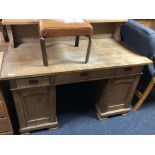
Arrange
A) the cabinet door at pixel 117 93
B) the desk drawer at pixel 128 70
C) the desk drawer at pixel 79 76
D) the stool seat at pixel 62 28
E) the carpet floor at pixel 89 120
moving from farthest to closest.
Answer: the carpet floor at pixel 89 120
the cabinet door at pixel 117 93
the desk drawer at pixel 128 70
the desk drawer at pixel 79 76
the stool seat at pixel 62 28

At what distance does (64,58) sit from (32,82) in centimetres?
32

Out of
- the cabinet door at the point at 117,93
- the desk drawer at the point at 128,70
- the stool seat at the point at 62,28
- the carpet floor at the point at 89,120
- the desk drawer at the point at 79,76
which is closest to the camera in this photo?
the stool seat at the point at 62,28

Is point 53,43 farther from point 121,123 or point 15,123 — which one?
point 121,123

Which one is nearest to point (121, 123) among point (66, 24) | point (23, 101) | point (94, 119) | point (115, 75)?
point (94, 119)

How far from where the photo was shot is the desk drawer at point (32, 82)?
122cm

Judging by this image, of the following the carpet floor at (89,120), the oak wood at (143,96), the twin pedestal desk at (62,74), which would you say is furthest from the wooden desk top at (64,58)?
the carpet floor at (89,120)

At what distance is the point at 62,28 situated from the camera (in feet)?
3.90

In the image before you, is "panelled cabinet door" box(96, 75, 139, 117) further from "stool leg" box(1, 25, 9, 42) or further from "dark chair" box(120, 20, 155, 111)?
"stool leg" box(1, 25, 9, 42)

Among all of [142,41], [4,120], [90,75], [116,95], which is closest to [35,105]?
[4,120]

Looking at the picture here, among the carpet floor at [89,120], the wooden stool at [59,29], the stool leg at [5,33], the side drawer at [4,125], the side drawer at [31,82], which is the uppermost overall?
the wooden stool at [59,29]

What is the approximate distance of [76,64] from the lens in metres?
1.33

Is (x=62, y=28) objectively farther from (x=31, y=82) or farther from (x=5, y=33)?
(x=5, y=33)

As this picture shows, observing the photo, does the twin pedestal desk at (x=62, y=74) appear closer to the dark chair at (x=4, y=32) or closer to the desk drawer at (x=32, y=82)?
the desk drawer at (x=32, y=82)
